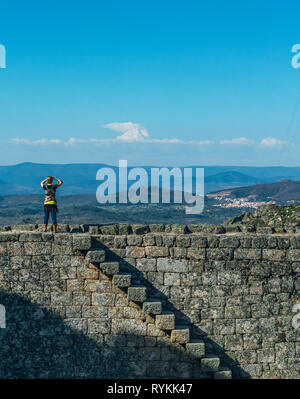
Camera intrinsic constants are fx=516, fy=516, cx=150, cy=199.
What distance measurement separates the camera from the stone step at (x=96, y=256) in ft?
34.5

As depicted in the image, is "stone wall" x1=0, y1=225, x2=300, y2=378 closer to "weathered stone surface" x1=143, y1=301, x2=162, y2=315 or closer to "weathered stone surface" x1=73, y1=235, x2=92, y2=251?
"weathered stone surface" x1=73, y1=235, x2=92, y2=251

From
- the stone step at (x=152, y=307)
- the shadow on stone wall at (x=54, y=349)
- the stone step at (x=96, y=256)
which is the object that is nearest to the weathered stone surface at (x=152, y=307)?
the stone step at (x=152, y=307)

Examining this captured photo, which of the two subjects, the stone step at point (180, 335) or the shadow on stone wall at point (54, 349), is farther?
the shadow on stone wall at point (54, 349)

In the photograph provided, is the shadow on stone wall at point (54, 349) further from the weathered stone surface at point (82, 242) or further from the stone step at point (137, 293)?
the weathered stone surface at point (82, 242)

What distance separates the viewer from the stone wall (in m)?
10.8

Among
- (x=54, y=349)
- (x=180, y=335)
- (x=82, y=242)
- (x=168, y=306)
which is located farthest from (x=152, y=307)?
(x=54, y=349)

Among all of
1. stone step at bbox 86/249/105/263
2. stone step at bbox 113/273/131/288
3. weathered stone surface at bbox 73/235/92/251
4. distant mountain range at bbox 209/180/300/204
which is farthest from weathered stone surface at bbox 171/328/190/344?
distant mountain range at bbox 209/180/300/204

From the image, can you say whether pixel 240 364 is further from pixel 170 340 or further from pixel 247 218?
pixel 247 218

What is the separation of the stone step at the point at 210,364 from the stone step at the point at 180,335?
55cm

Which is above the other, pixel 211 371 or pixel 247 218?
pixel 247 218

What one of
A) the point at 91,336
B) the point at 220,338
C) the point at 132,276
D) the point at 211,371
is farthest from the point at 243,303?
the point at 91,336

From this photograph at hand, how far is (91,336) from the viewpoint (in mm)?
10812
